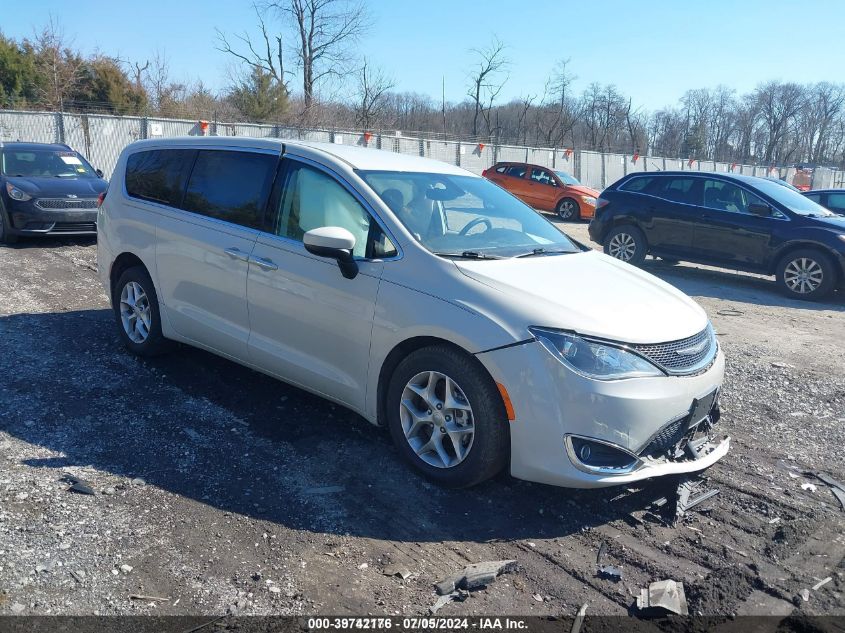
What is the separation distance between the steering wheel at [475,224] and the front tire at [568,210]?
17.8 meters

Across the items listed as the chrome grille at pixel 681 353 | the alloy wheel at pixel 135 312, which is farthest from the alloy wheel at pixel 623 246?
the alloy wheel at pixel 135 312

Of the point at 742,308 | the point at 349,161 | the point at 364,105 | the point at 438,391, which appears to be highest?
the point at 364,105

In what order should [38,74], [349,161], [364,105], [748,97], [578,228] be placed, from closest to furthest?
[349,161] → [578,228] → [38,74] → [364,105] → [748,97]

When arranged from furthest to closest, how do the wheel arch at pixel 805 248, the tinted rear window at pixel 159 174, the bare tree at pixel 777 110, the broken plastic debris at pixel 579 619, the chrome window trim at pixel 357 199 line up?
the bare tree at pixel 777 110, the wheel arch at pixel 805 248, the tinted rear window at pixel 159 174, the chrome window trim at pixel 357 199, the broken plastic debris at pixel 579 619

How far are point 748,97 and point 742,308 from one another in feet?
287

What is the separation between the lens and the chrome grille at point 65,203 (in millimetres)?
10961

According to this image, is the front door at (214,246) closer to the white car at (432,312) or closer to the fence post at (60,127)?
the white car at (432,312)

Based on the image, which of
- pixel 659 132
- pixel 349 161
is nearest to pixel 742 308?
pixel 349 161

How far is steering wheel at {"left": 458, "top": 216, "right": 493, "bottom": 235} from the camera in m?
4.52

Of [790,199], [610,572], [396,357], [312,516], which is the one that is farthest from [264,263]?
[790,199]

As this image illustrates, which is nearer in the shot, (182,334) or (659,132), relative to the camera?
(182,334)

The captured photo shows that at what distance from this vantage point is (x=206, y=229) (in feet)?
16.8

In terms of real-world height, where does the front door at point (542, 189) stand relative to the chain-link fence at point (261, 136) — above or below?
below

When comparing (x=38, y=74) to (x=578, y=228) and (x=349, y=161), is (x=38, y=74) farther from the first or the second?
(x=349, y=161)
